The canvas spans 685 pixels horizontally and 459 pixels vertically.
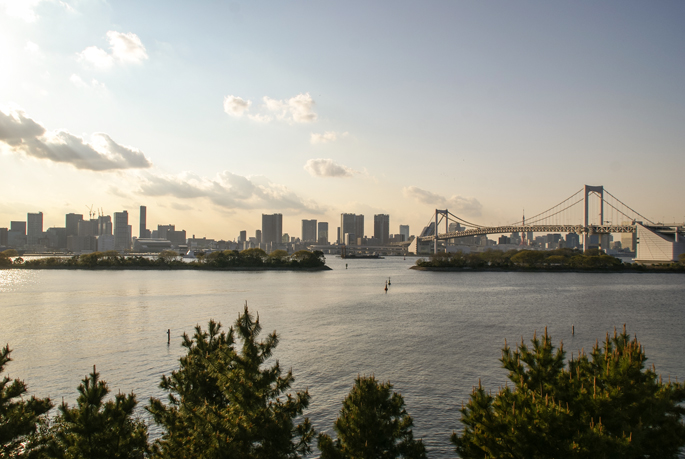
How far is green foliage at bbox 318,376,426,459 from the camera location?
625 cm

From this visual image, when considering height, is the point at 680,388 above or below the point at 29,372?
above

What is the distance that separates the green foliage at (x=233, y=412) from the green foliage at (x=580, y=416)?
9.24 ft

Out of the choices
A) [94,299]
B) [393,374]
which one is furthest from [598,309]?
[94,299]

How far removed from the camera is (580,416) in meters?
6.25

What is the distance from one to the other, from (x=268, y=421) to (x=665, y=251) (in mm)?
93626

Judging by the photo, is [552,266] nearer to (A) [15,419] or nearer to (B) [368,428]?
(B) [368,428]

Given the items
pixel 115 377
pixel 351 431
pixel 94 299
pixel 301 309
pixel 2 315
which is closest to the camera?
pixel 351 431

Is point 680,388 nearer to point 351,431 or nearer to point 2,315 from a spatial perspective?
point 351,431

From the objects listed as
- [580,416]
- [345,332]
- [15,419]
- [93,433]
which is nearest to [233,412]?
[93,433]

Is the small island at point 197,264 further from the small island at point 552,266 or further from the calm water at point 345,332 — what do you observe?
the calm water at point 345,332

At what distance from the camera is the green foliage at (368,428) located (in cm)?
625

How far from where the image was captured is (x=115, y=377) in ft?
47.6

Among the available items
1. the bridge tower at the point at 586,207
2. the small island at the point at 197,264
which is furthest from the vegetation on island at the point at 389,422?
the bridge tower at the point at 586,207

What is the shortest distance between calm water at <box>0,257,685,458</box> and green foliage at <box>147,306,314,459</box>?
14.2 ft
